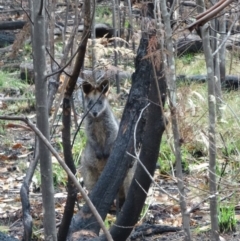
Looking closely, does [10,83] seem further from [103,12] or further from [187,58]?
[103,12]

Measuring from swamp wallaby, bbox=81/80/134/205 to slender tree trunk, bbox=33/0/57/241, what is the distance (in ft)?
12.1

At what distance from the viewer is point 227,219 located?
4875 millimetres

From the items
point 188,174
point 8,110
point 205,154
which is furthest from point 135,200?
point 8,110

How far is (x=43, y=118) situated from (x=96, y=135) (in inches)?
177

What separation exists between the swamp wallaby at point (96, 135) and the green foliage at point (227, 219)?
1.43 m

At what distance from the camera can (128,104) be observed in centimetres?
468

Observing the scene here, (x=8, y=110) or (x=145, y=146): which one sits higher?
(x=145, y=146)

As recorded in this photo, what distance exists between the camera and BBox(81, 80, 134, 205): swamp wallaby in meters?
6.49

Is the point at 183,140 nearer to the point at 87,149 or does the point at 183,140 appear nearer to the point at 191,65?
the point at 87,149

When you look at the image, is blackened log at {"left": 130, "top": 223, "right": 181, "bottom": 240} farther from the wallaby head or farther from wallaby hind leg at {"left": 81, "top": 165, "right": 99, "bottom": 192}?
wallaby hind leg at {"left": 81, "top": 165, "right": 99, "bottom": 192}

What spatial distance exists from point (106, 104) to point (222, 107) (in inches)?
58.6

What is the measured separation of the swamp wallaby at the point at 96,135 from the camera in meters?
6.49

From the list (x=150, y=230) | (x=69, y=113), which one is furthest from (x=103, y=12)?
(x=69, y=113)

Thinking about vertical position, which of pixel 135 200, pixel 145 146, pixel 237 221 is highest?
pixel 145 146
